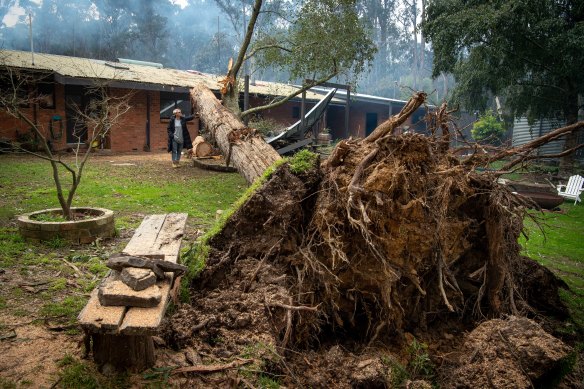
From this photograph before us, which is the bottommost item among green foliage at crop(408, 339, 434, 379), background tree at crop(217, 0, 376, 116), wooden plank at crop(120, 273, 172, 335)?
green foliage at crop(408, 339, 434, 379)

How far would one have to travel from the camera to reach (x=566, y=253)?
7.35 meters

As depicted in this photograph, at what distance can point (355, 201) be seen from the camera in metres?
3.61

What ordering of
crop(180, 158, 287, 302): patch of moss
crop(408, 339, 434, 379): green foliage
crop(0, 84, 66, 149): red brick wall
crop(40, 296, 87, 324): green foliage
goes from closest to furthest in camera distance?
1. crop(408, 339, 434, 379): green foliage
2. crop(40, 296, 87, 324): green foliage
3. crop(180, 158, 287, 302): patch of moss
4. crop(0, 84, 66, 149): red brick wall

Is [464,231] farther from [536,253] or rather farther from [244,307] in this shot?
[536,253]

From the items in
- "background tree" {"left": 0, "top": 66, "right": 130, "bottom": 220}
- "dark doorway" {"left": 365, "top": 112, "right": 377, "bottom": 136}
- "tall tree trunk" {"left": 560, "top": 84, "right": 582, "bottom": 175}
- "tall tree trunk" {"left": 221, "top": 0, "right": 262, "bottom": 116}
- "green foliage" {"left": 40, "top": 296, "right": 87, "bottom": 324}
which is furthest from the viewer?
"dark doorway" {"left": 365, "top": 112, "right": 377, "bottom": 136}

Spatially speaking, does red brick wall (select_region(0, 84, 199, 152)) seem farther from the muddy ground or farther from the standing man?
the muddy ground

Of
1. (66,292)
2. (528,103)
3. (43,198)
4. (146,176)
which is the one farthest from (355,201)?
(528,103)

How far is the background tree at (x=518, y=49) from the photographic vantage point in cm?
1334

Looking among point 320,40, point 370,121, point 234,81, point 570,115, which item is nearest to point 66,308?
point 234,81

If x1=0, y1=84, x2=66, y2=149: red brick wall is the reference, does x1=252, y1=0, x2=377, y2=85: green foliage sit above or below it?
above

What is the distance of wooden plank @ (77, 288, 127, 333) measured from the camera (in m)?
2.53

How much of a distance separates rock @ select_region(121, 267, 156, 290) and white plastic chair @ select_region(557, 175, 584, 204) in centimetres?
1411

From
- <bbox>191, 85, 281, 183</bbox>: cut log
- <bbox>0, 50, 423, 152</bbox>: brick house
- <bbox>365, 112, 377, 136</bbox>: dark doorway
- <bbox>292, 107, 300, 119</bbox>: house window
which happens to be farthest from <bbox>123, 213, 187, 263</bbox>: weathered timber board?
<bbox>365, 112, 377, 136</bbox>: dark doorway

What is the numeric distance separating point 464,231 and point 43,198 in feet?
24.4
